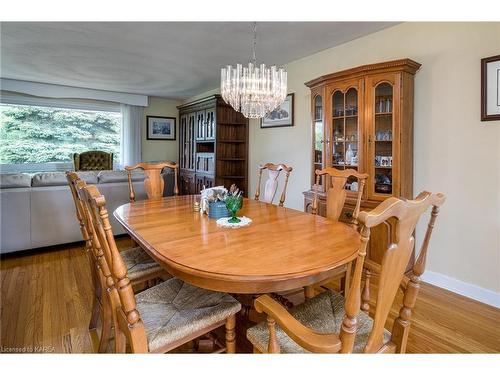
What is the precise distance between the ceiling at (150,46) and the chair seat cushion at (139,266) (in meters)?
2.12

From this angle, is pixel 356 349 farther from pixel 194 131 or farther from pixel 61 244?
pixel 194 131

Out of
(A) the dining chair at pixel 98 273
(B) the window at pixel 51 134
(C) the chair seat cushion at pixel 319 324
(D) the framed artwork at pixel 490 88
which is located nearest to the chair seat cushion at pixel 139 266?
(A) the dining chair at pixel 98 273

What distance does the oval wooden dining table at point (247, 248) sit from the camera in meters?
1.10

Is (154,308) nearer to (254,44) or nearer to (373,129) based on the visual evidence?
(373,129)

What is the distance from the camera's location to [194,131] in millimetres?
5539

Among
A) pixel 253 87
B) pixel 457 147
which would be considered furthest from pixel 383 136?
pixel 253 87

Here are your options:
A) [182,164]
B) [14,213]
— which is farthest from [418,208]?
[182,164]

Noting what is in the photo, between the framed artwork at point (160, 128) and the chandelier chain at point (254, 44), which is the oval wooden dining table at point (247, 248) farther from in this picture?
the framed artwork at point (160, 128)

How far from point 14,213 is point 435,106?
429cm

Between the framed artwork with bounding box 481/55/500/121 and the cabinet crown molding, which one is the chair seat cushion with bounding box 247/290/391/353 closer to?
the framed artwork with bounding box 481/55/500/121

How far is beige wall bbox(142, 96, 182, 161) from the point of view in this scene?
631cm

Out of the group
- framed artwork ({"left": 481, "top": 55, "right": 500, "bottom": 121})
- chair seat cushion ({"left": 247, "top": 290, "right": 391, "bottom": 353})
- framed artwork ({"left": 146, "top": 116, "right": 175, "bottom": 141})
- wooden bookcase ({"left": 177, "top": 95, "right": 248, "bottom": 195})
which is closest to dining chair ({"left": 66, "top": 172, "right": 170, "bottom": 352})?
chair seat cushion ({"left": 247, "top": 290, "right": 391, "bottom": 353})

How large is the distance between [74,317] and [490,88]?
136 inches

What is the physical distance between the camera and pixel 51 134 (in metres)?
5.55
